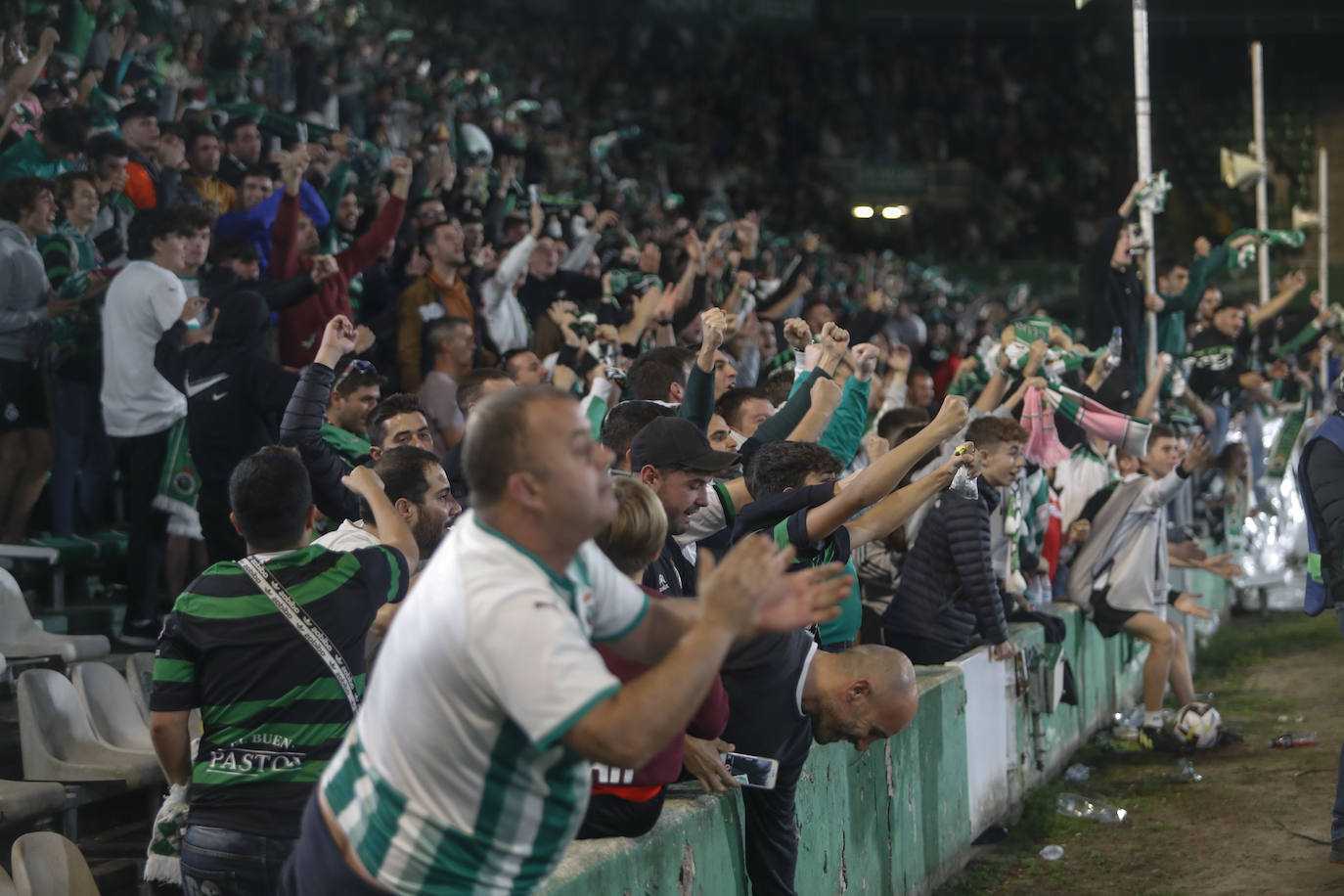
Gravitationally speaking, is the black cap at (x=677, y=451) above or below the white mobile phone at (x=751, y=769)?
above

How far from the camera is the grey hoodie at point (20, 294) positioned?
7.00 metres

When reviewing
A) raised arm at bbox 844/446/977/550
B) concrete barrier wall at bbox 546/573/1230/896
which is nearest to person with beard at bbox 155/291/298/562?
raised arm at bbox 844/446/977/550

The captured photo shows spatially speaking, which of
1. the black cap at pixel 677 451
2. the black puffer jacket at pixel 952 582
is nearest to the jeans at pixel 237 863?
the black cap at pixel 677 451

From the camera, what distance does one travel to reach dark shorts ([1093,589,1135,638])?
367 inches

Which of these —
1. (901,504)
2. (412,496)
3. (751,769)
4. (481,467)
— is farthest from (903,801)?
(481,467)

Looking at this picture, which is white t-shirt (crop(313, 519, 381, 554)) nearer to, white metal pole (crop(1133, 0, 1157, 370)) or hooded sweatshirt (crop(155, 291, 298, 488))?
hooded sweatshirt (crop(155, 291, 298, 488))

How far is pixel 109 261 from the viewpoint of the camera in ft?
26.7

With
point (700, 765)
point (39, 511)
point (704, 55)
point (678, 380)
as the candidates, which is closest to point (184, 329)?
point (39, 511)

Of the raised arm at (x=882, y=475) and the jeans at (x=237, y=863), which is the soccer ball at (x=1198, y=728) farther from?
the jeans at (x=237, y=863)

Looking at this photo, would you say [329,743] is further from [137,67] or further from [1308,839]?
[137,67]

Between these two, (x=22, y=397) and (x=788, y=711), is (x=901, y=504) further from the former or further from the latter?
(x=22, y=397)

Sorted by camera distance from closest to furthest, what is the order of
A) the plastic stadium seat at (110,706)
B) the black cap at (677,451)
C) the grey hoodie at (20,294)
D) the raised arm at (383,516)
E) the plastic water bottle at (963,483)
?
the raised arm at (383,516) → the black cap at (677,451) → the plastic water bottle at (963,483) → the plastic stadium seat at (110,706) → the grey hoodie at (20,294)

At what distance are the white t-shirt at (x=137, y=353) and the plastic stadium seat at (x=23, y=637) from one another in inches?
47.7

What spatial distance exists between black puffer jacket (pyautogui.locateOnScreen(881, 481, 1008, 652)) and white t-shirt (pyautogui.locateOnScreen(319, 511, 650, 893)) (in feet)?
14.3
